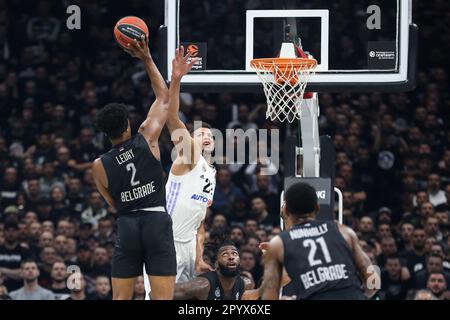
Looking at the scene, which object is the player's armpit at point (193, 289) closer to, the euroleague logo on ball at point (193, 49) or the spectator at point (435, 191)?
the euroleague logo on ball at point (193, 49)

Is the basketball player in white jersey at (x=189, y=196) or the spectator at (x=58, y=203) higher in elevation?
Result: the basketball player in white jersey at (x=189, y=196)

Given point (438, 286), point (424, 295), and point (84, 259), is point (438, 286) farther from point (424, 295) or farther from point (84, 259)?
point (84, 259)

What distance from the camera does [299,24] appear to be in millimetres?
9859

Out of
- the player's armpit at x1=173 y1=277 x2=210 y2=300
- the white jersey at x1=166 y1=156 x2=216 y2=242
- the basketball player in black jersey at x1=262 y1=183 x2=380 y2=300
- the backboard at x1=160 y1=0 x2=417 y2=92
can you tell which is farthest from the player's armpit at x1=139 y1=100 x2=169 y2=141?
the backboard at x1=160 y1=0 x2=417 y2=92

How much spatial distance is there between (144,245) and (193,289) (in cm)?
102

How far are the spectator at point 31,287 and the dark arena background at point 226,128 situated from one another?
1.4 inches

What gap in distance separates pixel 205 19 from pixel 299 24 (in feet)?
21.0

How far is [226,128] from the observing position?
48.4ft

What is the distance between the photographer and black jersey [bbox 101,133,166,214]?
7.77 metres

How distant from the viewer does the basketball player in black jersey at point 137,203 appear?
25.5 feet

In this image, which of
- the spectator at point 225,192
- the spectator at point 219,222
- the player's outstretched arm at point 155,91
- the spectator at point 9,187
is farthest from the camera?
the spectator at point 9,187

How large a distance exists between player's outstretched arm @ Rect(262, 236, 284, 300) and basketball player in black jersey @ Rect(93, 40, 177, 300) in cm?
126

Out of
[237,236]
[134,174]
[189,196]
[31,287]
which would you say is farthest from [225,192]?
[134,174]

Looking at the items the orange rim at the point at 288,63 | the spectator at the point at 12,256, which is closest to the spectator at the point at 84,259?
the spectator at the point at 12,256
